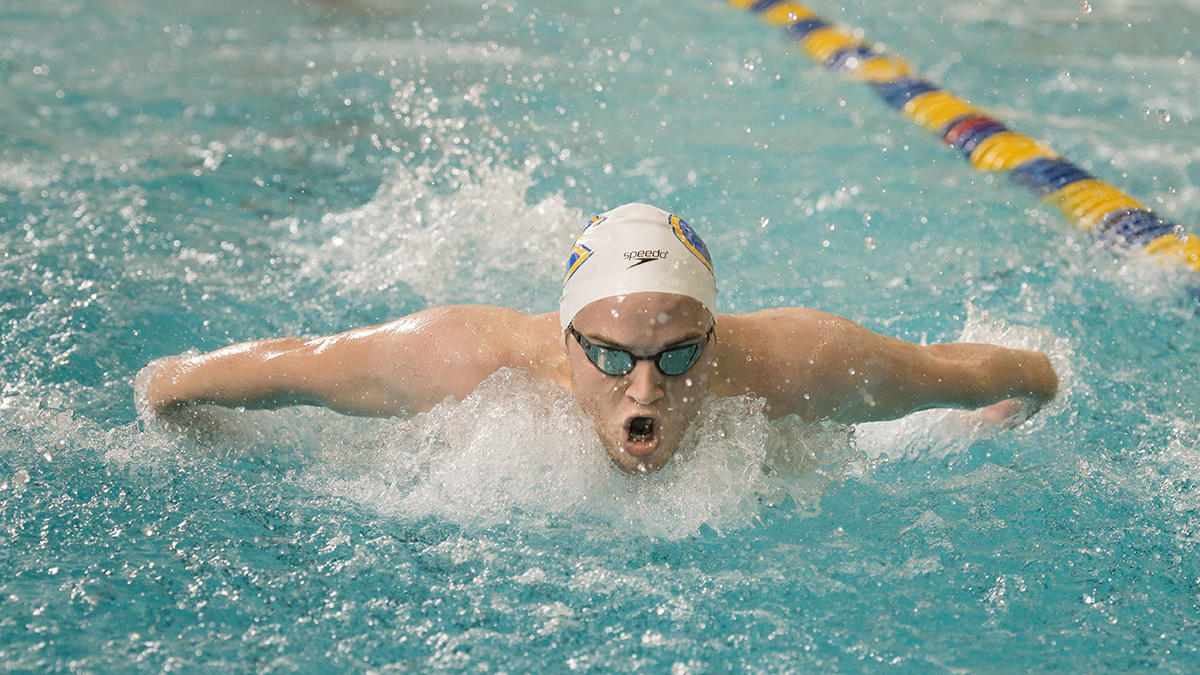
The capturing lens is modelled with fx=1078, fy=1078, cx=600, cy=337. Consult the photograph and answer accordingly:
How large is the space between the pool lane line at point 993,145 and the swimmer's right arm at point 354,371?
3090 millimetres

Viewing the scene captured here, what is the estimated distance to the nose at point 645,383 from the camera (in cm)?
253

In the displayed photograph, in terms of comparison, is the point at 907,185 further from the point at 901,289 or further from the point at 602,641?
the point at 602,641

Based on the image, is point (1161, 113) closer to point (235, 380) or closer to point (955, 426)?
point (955, 426)

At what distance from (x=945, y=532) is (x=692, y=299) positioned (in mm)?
906

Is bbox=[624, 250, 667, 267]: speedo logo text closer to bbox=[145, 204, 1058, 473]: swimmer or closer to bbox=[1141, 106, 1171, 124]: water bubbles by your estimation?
bbox=[145, 204, 1058, 473]: swimmer

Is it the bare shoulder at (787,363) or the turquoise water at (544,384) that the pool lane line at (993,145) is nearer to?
the turquoise water at (544,384)

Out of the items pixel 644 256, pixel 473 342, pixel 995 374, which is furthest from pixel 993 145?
pixel 473 342

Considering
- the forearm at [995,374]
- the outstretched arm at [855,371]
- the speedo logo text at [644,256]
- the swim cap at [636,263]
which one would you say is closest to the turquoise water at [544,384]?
the outstretched arm at [855,371]

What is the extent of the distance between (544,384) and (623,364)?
376mm

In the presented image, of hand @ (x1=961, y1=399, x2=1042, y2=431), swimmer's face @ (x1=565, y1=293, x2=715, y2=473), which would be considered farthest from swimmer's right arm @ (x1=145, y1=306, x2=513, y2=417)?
hand @ (x1=961, y1=399, x2=1042, y2=431)

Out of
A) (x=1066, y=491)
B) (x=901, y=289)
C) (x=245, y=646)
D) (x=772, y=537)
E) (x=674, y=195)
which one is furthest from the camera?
(x=674, y=195)

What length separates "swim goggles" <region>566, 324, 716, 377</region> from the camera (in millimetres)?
2525

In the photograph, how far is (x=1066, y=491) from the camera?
2967 mm

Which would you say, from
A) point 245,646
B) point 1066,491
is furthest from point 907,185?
point 245,646
